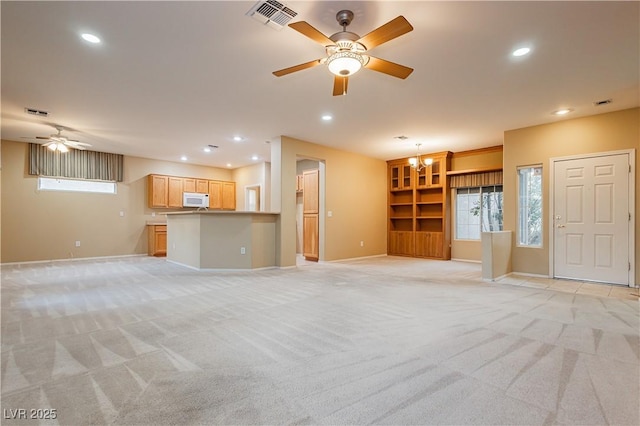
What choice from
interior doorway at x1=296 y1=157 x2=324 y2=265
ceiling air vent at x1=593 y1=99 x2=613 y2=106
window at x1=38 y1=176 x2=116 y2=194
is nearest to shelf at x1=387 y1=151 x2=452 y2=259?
interior doorway at x1=296 y1=157 x2=324 y2=265

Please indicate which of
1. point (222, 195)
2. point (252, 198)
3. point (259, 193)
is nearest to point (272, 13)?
point (259, 193)

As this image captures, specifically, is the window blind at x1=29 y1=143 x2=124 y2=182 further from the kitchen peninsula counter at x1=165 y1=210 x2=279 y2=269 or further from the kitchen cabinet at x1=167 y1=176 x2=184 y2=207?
the kitchen peninsula counter at x1=165 y1=210 x2=279 y2=269

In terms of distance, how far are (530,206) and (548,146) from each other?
1.13 m

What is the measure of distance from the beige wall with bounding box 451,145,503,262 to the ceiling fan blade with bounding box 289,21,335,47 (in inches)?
242

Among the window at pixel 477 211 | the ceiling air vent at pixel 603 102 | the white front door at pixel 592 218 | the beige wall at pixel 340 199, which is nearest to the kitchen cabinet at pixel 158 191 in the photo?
the beige wall at pixel 340 199

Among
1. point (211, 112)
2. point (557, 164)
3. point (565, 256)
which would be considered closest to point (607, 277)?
point (565, 256)

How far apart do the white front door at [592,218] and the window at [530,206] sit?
10.5 inches

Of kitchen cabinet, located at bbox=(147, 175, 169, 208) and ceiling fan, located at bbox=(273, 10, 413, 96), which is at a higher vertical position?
ceiling fan, located at bbox=(273, 10, 413, 96)

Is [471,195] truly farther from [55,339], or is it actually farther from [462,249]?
[55,339]

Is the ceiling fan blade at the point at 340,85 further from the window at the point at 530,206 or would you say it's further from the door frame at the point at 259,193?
the door frame at the point at 259,193

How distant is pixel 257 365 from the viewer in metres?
2.12

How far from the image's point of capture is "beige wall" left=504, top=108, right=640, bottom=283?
466cm

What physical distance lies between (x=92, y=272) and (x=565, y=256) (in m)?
8.83

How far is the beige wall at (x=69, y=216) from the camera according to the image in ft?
22.0
